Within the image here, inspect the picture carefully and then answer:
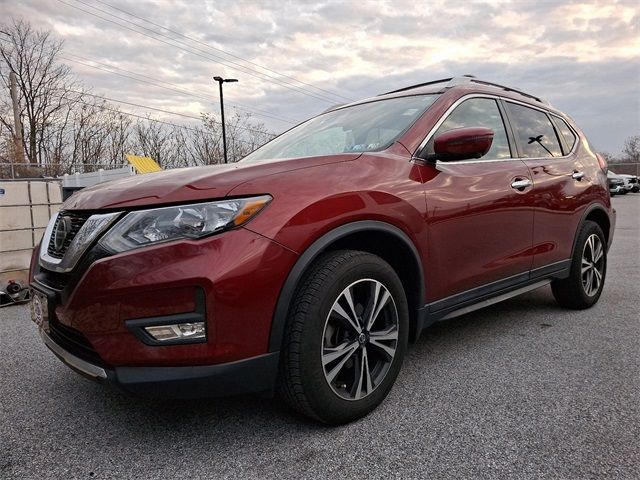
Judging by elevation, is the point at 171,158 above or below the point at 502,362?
above

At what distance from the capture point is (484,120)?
10.6ft

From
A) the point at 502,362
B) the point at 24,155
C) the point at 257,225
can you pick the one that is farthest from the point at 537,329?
the point at 24,155

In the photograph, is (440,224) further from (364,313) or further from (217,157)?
(217,157)

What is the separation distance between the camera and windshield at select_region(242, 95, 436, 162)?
2.75 metres

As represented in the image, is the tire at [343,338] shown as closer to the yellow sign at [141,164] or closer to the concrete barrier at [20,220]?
the concrete barrier at [20,220]

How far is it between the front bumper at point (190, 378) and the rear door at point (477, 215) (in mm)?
1127

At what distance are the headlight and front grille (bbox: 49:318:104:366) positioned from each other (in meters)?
0.45

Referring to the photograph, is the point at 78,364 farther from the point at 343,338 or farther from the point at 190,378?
the point at 343,338

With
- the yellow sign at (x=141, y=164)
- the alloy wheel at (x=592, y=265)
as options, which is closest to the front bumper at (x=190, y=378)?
the alloy wheel at (x=592, y=265)

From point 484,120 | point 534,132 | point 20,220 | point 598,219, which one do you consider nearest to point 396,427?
point 484,120

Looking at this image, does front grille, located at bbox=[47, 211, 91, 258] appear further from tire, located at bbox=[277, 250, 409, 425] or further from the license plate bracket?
tire, located at bbox=[277, 250, 409, 425]

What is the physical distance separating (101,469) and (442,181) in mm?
2108

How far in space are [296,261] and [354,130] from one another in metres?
1.31

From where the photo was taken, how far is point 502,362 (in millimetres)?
2939
